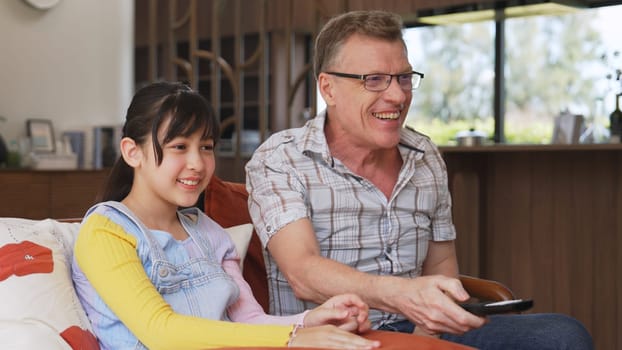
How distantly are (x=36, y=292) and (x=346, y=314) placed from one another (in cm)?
52

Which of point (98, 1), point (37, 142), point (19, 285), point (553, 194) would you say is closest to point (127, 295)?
point (19, 285)

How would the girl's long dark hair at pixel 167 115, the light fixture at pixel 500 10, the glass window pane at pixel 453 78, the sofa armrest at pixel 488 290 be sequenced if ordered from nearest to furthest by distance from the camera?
the girl's long dark hair at pixel 167 115 < the sofa armrest at pixel 488 290 < the light fixture at pixel 500 10 < the glass window pane at pixel 453 78

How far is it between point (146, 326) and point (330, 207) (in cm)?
67

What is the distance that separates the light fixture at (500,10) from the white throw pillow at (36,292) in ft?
13.7

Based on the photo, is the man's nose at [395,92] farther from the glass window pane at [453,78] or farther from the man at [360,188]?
the glass window pane at [453,78]

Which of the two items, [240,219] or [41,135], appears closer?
[240,219]

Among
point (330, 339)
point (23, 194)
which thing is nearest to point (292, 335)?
point (330, 339)

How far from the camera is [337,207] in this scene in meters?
1.90

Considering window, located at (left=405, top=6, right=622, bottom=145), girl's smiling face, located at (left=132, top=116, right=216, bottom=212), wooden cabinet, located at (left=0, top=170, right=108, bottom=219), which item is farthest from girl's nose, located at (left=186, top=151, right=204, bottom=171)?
window, located at (left=405, top=6, right=622, bottom=145)

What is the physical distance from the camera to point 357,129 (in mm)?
1927

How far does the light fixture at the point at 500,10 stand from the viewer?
522 centimetres

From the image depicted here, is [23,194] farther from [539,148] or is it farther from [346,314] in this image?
[346,314]

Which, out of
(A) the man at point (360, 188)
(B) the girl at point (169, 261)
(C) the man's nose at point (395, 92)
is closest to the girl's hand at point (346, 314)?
(B) the girl at point (169, 261)

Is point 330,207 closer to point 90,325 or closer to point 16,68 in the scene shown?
point 90,325
